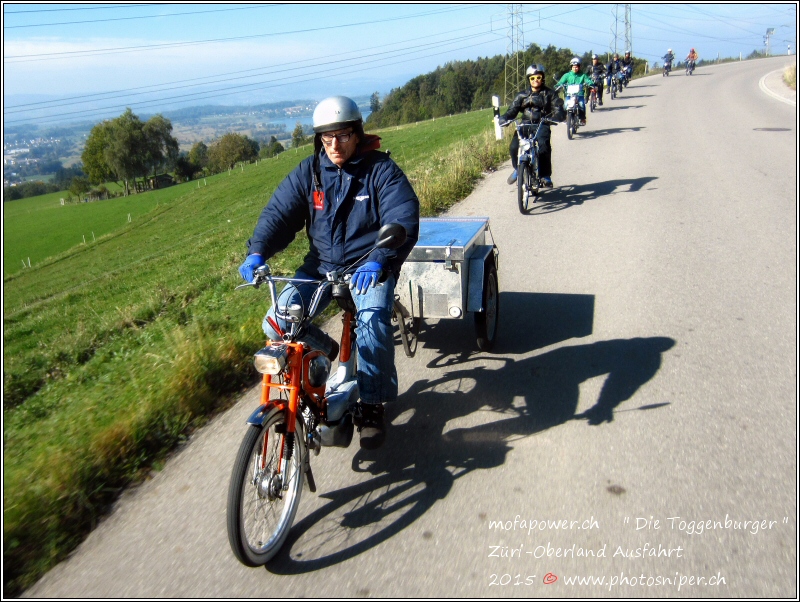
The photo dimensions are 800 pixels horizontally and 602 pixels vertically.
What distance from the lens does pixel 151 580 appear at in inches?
115

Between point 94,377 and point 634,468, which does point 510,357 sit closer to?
point 634,468

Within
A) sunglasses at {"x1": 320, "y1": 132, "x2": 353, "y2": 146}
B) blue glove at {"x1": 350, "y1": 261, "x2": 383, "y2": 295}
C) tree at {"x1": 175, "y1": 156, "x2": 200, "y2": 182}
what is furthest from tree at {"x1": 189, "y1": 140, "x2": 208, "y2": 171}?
blue glove at {"x1": 350, "y1": 261, "x2": 383, "y2": 295}

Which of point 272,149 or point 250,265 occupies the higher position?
point 272,149

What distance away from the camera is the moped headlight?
2973mm

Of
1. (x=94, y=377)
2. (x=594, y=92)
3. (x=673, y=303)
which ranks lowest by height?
(x=94, y=377)

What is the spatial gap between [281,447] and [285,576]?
565mm

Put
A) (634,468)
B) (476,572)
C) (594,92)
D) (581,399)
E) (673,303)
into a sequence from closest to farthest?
(476,572) → (634,468) → (581,399) → (673,303) → (594,92)

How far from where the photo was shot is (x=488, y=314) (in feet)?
17.3

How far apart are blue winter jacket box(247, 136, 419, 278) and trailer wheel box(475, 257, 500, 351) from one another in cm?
135

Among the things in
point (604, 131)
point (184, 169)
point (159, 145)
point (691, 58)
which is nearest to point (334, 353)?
point (604, 131)

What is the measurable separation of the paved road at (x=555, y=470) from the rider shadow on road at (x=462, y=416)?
0.05 feet

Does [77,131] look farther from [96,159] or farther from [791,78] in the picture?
[791,78]

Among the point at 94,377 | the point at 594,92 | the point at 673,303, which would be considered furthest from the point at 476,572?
the point at 594,92

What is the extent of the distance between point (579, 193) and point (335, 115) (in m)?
8.43
